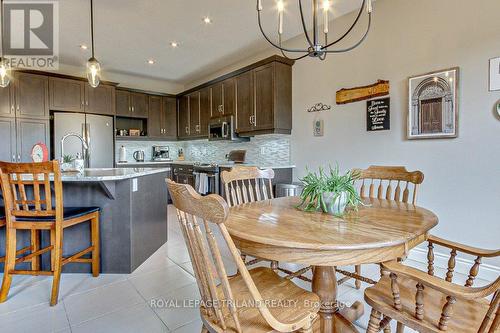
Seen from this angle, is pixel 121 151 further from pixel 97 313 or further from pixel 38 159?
pixel 97 313

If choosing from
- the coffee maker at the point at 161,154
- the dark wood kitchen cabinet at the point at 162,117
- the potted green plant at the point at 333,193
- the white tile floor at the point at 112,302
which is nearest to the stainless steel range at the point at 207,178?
the coffee maker at the point at 161,154

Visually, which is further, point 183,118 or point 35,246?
point 183,118

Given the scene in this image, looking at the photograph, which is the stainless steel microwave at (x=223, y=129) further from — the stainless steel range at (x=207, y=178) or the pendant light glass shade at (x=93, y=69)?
the pendant light glass shade at (x=93, y=69)

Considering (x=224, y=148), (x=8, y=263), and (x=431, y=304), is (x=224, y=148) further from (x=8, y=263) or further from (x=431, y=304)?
(x=431, y=304)

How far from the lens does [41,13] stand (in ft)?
10.8

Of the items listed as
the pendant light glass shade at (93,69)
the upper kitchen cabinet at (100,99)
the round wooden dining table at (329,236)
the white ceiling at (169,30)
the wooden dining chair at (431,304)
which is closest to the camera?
the wooden dining chair at (431,304)

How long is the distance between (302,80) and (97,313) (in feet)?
11.9

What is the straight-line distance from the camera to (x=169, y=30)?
12.5 ft

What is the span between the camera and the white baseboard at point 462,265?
7.85ft

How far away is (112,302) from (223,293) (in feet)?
4.60

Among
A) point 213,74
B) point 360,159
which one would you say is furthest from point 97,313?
point 213,74

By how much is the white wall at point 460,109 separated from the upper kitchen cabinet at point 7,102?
16.2 ft

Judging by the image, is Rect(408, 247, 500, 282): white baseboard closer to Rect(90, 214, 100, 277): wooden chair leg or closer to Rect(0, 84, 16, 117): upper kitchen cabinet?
Rect(90, 214, 100, 277): wooden chair leg

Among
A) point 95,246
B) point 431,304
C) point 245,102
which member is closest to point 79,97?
point 245,102
